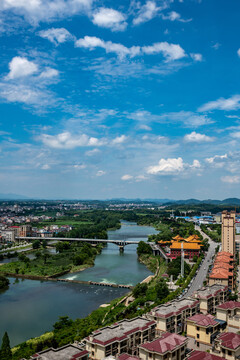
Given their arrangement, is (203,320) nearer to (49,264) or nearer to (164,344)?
(164,344)

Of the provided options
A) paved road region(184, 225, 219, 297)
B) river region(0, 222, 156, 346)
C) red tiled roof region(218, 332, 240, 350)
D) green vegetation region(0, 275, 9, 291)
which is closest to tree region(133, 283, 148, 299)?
river region(0, 222, 156, 346)

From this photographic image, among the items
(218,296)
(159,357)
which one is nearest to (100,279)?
(218,296)

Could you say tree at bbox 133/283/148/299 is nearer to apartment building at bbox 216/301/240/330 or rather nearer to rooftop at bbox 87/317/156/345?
apartment building at bbox 216/301/240/330

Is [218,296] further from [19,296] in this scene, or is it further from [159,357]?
[19,296]

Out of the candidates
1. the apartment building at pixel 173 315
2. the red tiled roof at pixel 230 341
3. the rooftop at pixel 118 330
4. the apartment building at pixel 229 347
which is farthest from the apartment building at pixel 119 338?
the red tiled roof at pixel 230 341

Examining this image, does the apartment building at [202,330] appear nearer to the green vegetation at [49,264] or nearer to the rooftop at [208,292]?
the rooftop at [208,292]
